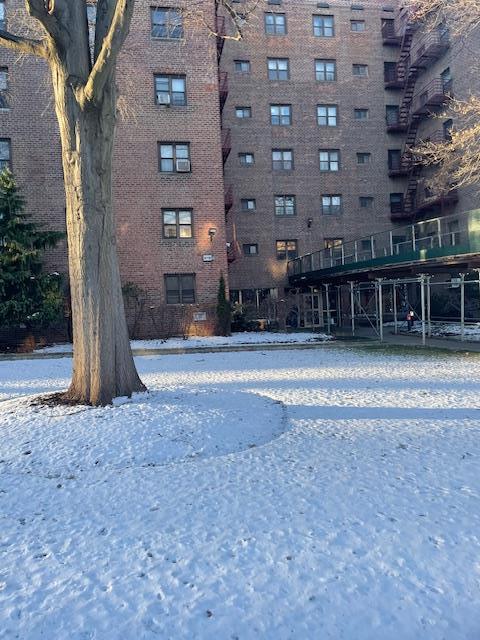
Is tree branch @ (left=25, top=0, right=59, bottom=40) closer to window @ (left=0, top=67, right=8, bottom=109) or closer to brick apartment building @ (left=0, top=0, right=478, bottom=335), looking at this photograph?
window @ (left=0, top=67, right=8, bottom=109)

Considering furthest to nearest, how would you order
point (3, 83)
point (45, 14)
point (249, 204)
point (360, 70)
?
point (360, 70), point (249, 204), point (3, 83), point (45, 14)

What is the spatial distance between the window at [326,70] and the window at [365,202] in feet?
25.8

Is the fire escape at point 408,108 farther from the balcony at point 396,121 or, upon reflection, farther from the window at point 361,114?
the window at point 361,114

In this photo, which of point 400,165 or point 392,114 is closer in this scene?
point 400,165

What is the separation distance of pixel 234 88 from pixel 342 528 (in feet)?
104

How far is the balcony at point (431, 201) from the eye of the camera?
29469mm

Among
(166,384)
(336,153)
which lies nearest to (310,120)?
(336,153)

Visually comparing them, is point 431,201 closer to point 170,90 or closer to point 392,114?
point 392,114

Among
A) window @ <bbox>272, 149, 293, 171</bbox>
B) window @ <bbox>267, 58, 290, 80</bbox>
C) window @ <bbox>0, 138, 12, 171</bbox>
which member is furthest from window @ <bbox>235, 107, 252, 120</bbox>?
window @ <bbox>0, 138, 12, 171</bbox>

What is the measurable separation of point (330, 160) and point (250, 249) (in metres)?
7.98

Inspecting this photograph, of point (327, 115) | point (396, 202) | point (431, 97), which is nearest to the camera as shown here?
point (431, 97)

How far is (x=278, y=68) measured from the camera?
1238 inches

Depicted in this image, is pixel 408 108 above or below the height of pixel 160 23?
below

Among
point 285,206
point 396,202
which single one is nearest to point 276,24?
point 285,206
